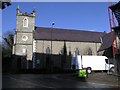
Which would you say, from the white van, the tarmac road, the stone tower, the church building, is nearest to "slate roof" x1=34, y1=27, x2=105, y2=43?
the church building

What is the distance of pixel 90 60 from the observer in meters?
50.8

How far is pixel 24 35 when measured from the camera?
67.5 m

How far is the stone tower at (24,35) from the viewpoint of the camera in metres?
66.5

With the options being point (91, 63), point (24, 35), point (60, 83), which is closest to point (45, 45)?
point (24, 35)

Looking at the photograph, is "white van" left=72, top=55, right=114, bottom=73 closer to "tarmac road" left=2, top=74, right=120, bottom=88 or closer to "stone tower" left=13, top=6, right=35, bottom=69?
"tarmac road" left=2, top=74, right=120, bottom=88

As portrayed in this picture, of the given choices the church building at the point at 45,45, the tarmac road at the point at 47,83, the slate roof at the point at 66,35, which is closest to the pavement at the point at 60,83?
the tarmac road at the point at 47,83

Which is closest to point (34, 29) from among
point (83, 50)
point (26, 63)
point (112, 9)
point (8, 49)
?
point (26, 63)

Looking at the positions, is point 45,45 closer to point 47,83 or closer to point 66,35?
point 66,35

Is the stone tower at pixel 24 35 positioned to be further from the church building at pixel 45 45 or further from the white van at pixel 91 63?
the white van at pixel 91 63

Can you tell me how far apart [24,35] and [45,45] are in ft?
19.7

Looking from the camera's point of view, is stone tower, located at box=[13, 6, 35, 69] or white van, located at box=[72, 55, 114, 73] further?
stone tower, located at box=[13, 6, 35, 69]

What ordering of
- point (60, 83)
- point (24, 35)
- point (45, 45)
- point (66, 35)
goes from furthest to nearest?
point (66, 35) → point (45, 45) → point (24, 35) → point (60, 83)

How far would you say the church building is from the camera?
6656 centimetres

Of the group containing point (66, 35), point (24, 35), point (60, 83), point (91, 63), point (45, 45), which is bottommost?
point (60, 83)
